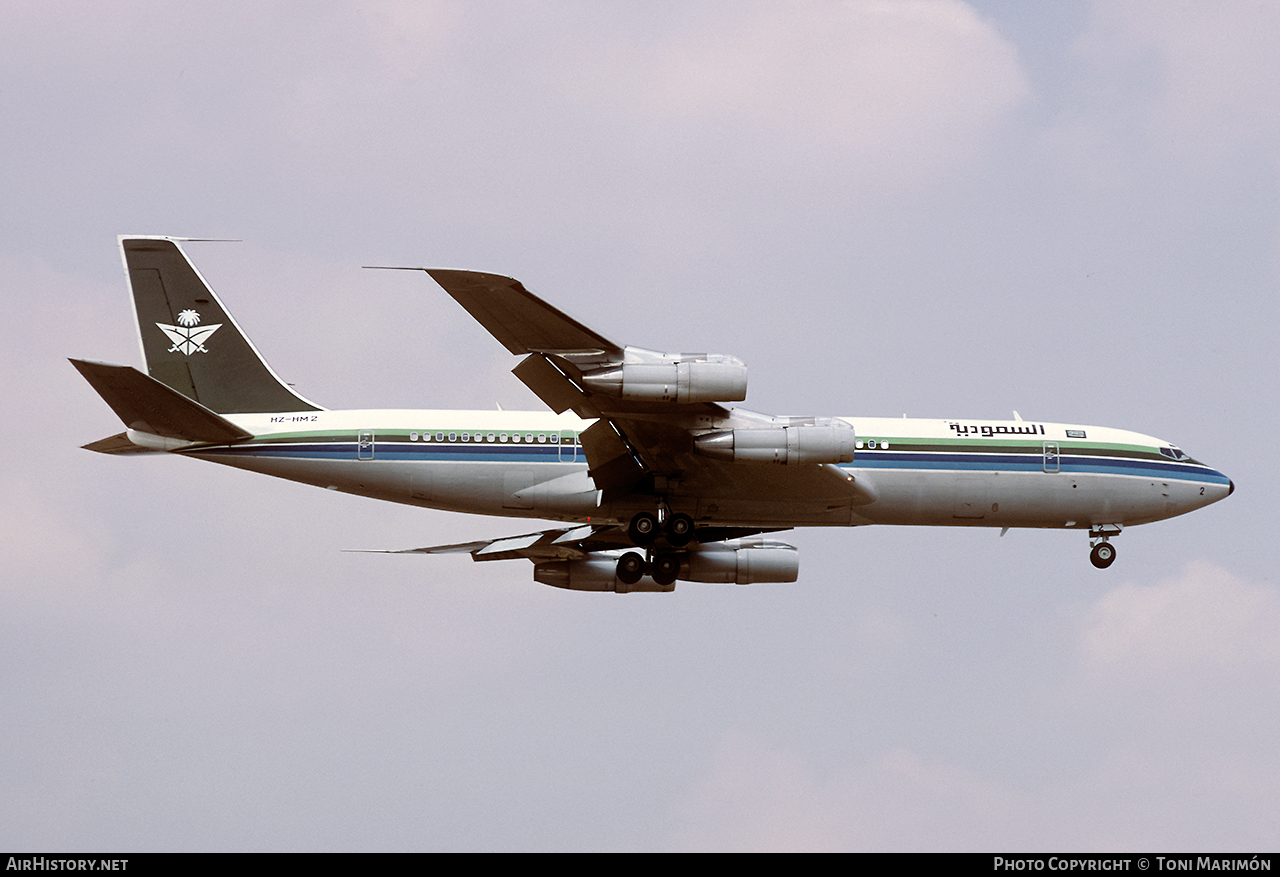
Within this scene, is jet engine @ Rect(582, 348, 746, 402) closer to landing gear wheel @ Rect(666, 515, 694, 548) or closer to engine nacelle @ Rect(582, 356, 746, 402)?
engine nacelle @ Rect(582, 356, 746, 402)

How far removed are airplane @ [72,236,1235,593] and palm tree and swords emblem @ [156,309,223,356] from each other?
33mm

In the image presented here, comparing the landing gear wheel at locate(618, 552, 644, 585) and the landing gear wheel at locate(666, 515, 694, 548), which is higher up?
the landing gear wheel at locate(666, 515, 694, 548)

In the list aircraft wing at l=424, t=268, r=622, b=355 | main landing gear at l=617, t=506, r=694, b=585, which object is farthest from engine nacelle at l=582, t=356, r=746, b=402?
main landing gear at l=617, t=506, r=694, b=585

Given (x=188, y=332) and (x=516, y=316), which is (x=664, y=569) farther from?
(x=188, y=332)

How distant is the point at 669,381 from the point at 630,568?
23.9ft

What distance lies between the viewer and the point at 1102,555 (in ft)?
107

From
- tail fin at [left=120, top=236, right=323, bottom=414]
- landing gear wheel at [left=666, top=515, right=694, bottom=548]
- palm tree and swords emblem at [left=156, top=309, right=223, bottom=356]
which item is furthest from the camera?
palm tree and swords emblem at [left=156, top=309, right=223, bottom=356]

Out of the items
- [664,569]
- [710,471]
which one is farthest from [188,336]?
[710,471]

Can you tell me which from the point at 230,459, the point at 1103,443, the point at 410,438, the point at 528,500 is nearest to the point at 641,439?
the point at 528,500

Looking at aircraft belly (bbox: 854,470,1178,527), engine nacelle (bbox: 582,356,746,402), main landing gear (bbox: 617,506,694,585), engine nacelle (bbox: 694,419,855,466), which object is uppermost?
engine nacelle (bbox: 582,356,746,402)

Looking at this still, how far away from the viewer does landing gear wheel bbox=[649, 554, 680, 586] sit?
102 feet

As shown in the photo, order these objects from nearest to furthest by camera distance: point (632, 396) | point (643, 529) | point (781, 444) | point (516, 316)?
point (516, 316) < point (632, 396) < point (781, 444) < point (643, 529)

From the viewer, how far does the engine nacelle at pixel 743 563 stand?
3294 centimetres
